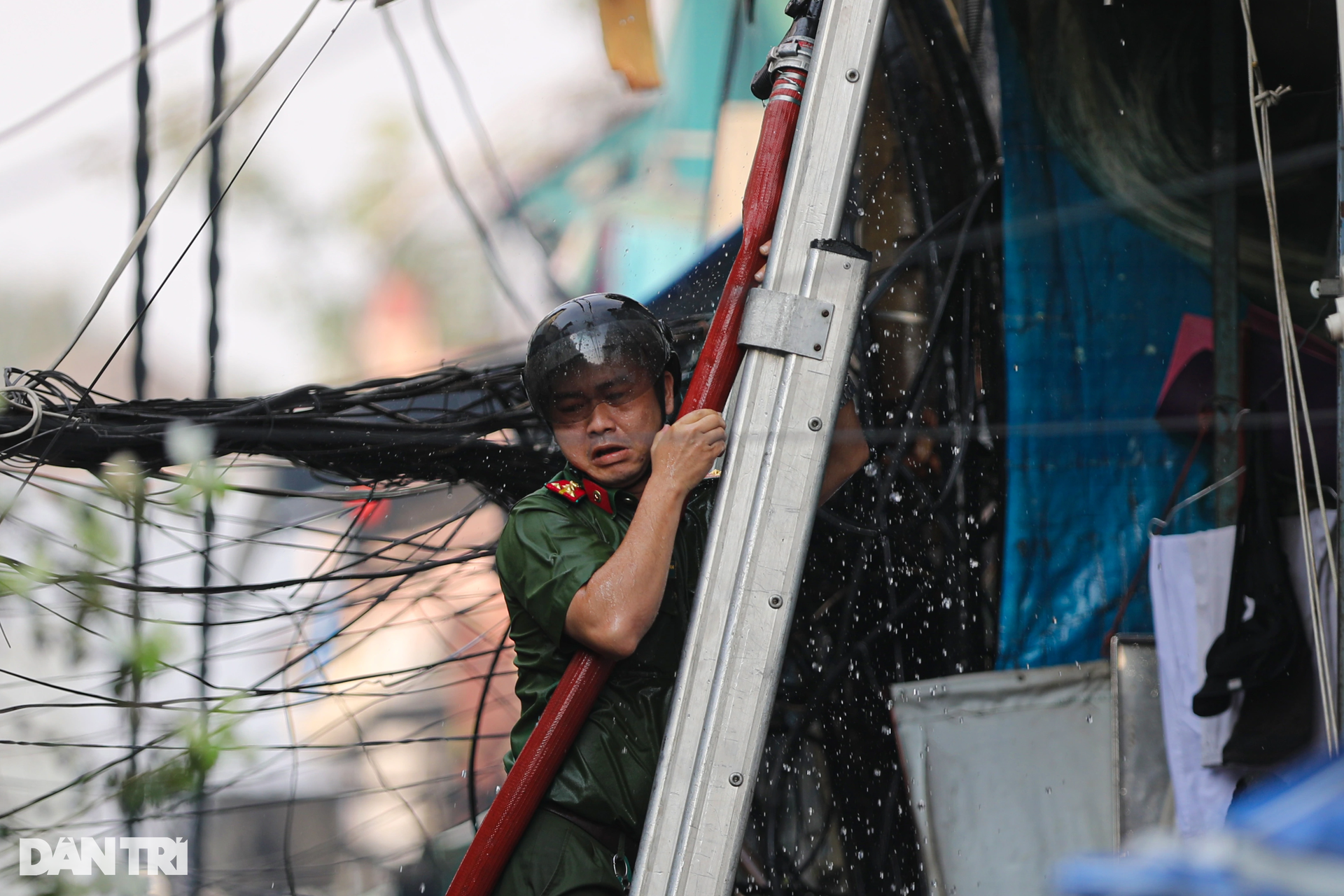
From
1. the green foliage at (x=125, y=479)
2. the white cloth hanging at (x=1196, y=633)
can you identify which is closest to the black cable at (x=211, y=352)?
the green foliage at (x=125, y=479)

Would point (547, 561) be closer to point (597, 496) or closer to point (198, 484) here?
point (597, 496)

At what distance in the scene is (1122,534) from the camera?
3.33m

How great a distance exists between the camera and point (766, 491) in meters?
1.57

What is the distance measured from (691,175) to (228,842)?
4.09 m

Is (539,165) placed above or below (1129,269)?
above

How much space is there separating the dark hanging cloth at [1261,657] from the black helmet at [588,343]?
1.75m

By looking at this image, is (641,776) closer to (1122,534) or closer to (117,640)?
(1122,534)

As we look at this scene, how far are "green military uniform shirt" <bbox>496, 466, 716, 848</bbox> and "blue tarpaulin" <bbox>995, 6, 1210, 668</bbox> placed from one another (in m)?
1.78

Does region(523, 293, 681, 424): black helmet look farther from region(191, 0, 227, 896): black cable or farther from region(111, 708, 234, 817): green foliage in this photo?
region(111, 708, 234, 817): green foliage

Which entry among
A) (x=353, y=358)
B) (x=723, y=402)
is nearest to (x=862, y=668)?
(x=723, y=402)

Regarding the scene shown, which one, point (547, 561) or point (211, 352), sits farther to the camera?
point (211, 352)

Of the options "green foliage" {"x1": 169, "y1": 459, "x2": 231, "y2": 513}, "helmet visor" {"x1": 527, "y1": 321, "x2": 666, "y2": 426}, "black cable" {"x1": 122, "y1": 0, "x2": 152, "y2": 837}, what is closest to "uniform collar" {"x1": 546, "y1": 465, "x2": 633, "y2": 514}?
"helmet visor" {"x1": 527, "y1": 321, "x2": 666, "y2": 426}

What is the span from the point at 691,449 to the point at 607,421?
0.37m

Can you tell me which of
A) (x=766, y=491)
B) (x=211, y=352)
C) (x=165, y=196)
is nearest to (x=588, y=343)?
(x=766, y=491)
